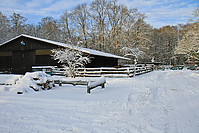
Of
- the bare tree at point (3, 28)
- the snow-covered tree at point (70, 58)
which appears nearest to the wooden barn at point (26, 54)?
the snow-covered tree at point (70, 58)

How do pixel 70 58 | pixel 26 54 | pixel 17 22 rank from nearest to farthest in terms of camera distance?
pixel 70 58
pixel 26 54
pixel 17 22

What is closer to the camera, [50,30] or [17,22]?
[17,22]

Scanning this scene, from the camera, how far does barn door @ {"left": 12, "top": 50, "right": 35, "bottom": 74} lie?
18438 millimetres

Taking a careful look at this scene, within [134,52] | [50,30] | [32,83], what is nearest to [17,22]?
[50,30]

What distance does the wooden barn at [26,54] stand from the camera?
699 inches

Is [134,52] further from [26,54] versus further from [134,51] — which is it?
[26,54]

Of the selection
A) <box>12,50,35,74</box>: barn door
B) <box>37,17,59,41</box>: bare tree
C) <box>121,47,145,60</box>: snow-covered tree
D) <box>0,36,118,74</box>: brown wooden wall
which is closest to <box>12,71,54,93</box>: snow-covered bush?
<box>0,36,118,74</box>: brown wooden wall

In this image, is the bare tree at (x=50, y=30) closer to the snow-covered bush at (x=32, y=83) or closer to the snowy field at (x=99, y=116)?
the snow-covered bush at (x=32, y=83)

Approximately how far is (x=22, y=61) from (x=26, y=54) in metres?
1.09

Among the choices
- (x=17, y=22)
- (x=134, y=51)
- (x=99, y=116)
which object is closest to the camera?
A: (x=99, y=116)

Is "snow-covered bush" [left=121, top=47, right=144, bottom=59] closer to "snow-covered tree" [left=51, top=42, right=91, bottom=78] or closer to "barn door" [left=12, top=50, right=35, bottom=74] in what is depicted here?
"snow-covered tree" [left=51, top=42, right=91, bottom=78]

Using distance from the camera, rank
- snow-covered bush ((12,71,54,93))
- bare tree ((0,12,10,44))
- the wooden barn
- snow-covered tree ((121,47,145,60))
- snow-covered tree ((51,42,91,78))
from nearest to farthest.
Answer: snow-covered bush ((12,71,54,93)) < snow-covered tree ((51,42,91,78)) < the wooden barn < snow-covered tree ((121,47,145,60)) < bare tree ((0,12,10,44))

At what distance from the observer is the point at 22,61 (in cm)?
1878

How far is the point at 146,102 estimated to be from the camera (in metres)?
5.37
